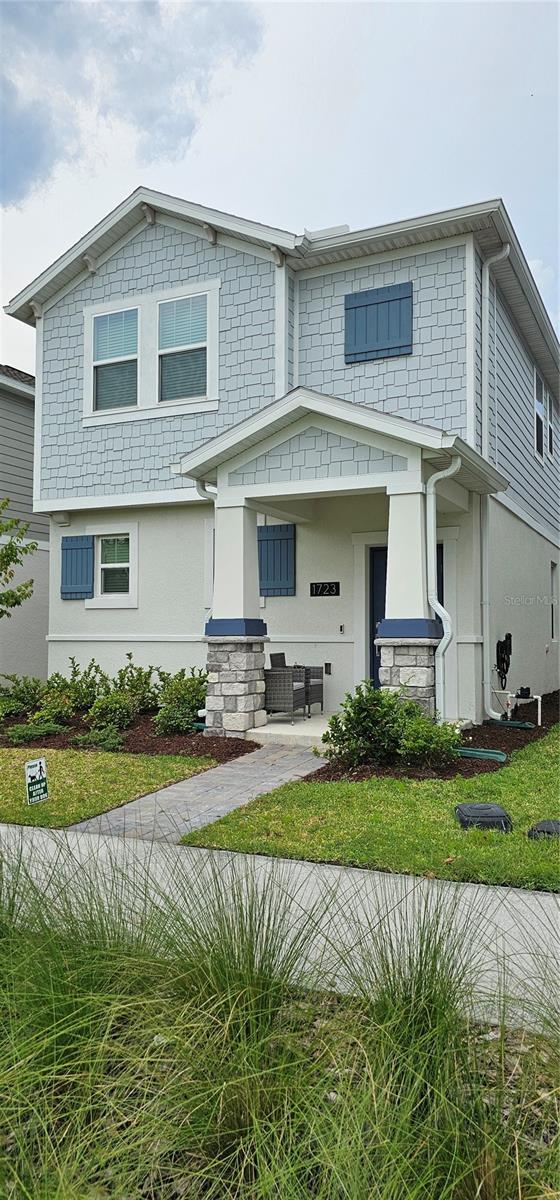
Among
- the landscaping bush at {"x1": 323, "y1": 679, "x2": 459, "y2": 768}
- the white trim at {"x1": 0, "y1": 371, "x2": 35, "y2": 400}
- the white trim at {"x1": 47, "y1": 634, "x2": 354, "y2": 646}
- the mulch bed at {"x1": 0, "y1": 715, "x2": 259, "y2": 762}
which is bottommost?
the mulch bed at {"x1": 0, "y1": 715, "x2": 259, "y2": 762}

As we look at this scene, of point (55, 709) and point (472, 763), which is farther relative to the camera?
point (55, 709)

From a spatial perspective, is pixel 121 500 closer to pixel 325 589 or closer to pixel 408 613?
pixel 325 589

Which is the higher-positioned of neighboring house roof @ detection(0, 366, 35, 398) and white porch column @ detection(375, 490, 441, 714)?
neighboring house roof @ detection(0, 366, 35, 398)

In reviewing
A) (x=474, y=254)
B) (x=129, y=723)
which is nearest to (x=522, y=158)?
(x=474, y=254)

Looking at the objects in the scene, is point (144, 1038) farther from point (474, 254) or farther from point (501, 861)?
point (474, 254)

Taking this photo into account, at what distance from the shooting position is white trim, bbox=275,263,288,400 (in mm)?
11180

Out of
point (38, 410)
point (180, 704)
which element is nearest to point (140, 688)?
point (180, 704)

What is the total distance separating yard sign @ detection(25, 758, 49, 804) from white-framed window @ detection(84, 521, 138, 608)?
6.26 meters

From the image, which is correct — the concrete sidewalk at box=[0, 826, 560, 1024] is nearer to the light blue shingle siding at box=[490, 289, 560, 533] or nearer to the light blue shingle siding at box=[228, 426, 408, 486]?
the light blue shingle siding at box=[228, 426, 408, 486]

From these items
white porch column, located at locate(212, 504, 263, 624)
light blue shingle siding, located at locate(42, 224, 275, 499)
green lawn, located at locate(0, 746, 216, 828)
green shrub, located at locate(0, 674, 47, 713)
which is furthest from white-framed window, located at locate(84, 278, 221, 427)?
green lawn, located at locate(0, 746, 216, 828)

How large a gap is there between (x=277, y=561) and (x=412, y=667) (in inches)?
135

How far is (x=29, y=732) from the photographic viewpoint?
9914 mm

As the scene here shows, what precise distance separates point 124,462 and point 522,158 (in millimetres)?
7553

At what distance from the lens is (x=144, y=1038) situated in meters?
2.30
